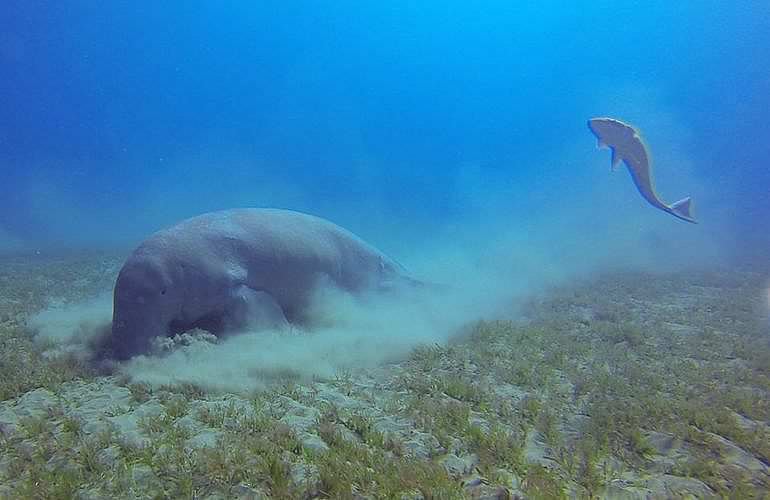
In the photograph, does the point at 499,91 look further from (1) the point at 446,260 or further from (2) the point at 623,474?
(2) the point at 623,474

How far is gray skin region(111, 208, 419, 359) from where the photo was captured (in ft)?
14.4

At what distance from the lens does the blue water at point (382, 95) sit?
6556 cm

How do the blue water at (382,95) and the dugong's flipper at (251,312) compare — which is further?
the blue water at (382,95)

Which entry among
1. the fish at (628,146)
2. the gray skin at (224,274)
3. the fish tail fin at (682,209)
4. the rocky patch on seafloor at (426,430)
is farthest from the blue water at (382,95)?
the rocky patch on seafloor at (426,430)

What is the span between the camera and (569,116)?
112500 millimetres

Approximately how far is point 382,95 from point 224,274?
115364 millimetres

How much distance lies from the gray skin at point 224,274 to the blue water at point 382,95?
117 feet

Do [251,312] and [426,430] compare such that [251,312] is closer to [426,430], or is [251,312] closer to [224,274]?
[224,274]

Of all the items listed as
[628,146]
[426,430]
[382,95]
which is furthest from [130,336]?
[382,95]

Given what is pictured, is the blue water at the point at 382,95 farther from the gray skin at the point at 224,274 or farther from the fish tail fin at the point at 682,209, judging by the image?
the fish tail fin at the point at 682,209

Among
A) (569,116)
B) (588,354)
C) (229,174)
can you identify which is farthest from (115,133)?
(588,354)

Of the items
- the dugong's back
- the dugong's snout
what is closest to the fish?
the dugong's back

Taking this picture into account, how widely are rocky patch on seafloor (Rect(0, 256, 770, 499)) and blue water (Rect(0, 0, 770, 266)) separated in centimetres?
3770

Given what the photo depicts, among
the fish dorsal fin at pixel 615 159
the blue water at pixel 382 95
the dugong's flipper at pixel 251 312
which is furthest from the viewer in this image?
the blue water at pixel 382 95
